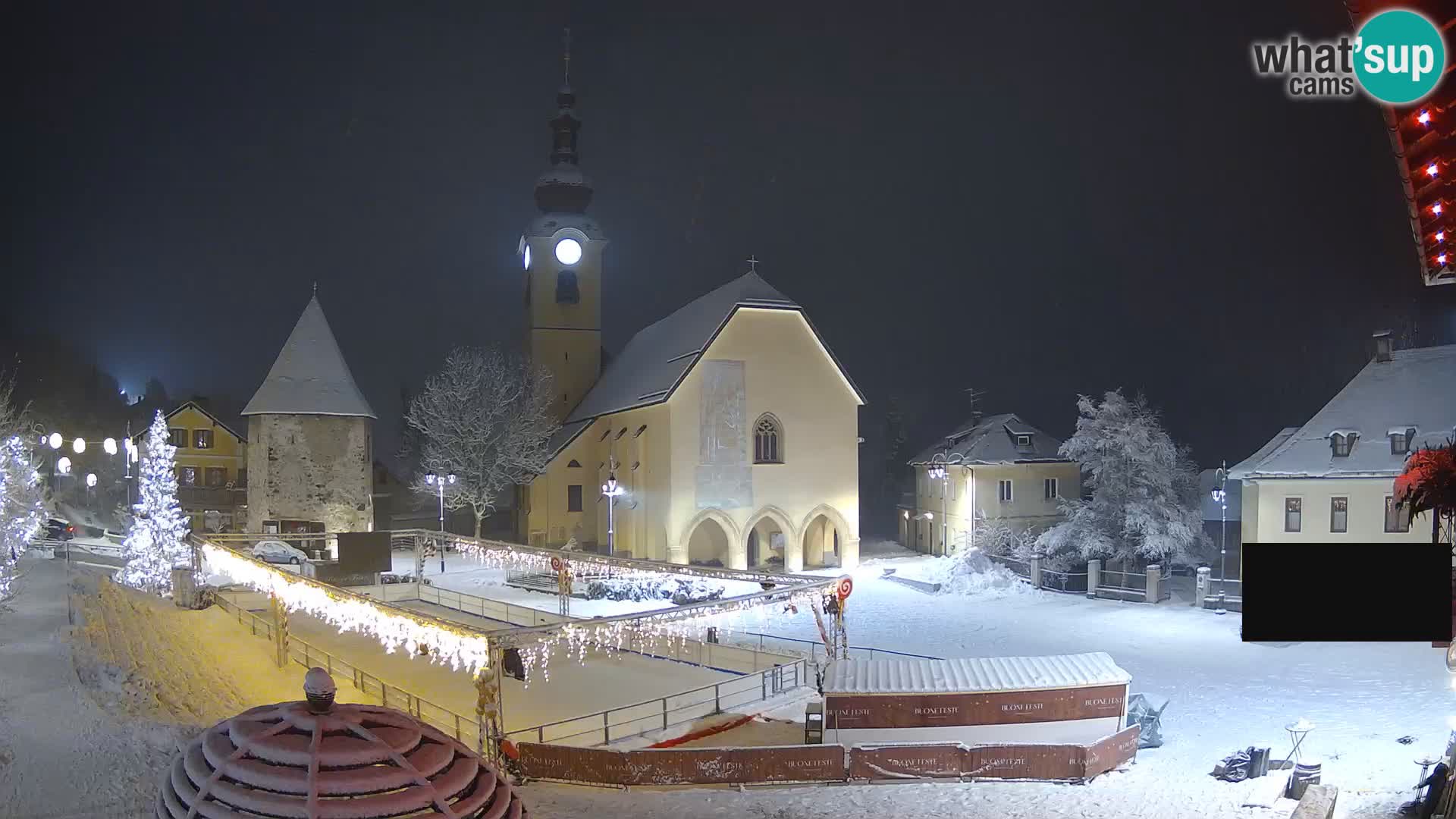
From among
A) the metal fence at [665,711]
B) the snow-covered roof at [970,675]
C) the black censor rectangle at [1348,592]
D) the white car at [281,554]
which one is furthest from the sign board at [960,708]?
the white car at [281,554]

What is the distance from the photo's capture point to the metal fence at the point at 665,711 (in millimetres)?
15641

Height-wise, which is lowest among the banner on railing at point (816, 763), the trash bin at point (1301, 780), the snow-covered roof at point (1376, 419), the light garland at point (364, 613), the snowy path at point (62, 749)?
the banner on railing at point (816, 763)

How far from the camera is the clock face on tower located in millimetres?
49094

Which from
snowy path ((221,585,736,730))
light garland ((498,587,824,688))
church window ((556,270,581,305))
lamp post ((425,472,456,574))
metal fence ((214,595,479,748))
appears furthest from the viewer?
church window ((556,270,581,305))

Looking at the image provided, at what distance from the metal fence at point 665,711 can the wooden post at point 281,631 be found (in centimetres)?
709

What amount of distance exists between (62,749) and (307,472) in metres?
30.4

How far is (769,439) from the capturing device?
39.1 meters

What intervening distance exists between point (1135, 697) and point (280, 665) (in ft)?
57.7

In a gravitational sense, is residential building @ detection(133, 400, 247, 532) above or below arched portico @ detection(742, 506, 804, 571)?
above

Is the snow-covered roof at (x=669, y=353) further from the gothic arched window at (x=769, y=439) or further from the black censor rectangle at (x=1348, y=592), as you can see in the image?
the black censor rectangle at (x=1348, y=592)

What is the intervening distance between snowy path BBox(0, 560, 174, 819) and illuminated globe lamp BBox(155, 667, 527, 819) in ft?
29.4

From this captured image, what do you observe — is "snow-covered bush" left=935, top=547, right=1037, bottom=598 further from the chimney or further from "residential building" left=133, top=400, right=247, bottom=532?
"residential building" left=133, top=400, right=247, bottom=532

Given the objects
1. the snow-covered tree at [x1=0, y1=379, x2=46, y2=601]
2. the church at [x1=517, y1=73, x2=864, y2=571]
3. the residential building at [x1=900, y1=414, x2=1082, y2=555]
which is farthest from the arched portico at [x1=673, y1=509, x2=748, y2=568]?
the snow-covered tree at [x1=0, y1=379, x2=46, y2=601]

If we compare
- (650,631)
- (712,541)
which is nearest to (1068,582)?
(712,541)
